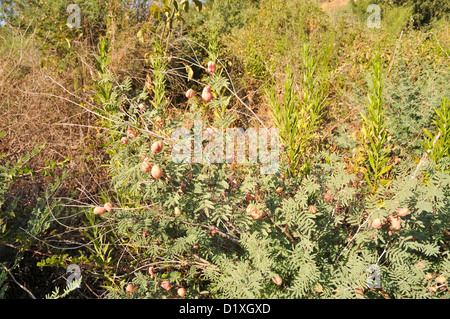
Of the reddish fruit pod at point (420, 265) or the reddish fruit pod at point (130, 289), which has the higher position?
the reddish fruit pod at point (420, 265)

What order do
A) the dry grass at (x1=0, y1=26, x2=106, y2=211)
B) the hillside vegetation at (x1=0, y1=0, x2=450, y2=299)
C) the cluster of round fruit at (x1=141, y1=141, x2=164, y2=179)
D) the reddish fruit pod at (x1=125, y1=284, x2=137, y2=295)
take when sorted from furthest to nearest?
1. the dry grass at (x1=0, y1=26, x2=106, y2=211)
2. the reddish fruit pod at (x1=125, y1=284, x2=137, y2=295)
3. the hillside vegetation at (x1=0, y1=0, x2=450, y2=299)
4. the cluster of round fruit at (x1=141, y1=141, x2=164, y2=179)

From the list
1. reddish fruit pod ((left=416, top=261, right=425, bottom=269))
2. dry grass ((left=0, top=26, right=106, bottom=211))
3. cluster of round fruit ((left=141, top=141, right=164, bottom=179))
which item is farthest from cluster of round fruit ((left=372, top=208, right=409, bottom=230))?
dry grass ((left=0, top=26, right=106, bottom=211))

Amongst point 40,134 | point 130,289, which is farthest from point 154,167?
point 40,134

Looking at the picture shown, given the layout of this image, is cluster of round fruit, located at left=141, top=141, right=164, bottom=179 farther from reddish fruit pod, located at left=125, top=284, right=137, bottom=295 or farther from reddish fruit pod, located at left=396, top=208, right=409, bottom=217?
reddish fruit pod, located at left=396, top=208, right=409, bottom=217

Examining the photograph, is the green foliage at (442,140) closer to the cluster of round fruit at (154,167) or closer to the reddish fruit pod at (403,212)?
the reddish fruit pod at (403,212)

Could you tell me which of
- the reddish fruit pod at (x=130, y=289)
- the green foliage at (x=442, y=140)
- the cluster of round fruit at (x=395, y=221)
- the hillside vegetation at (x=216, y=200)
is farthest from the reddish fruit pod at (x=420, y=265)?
the reddish fruit pod at (x=130, y=289)

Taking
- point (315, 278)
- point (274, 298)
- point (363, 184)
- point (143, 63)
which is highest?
point (143, 63)

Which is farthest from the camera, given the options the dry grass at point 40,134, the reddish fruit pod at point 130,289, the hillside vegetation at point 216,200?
the dry grass at point 40,134

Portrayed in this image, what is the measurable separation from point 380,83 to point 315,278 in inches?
44.5

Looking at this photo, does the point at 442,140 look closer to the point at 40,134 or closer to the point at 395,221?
the point at 395,221

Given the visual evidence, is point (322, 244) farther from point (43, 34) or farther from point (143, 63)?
point (43, 34)

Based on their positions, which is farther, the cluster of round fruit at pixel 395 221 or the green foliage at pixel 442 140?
the green foliage at pixel 442 140

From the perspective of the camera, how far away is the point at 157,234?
134 centimetres

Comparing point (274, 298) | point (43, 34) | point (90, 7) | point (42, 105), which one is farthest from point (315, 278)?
point (43, 34)
